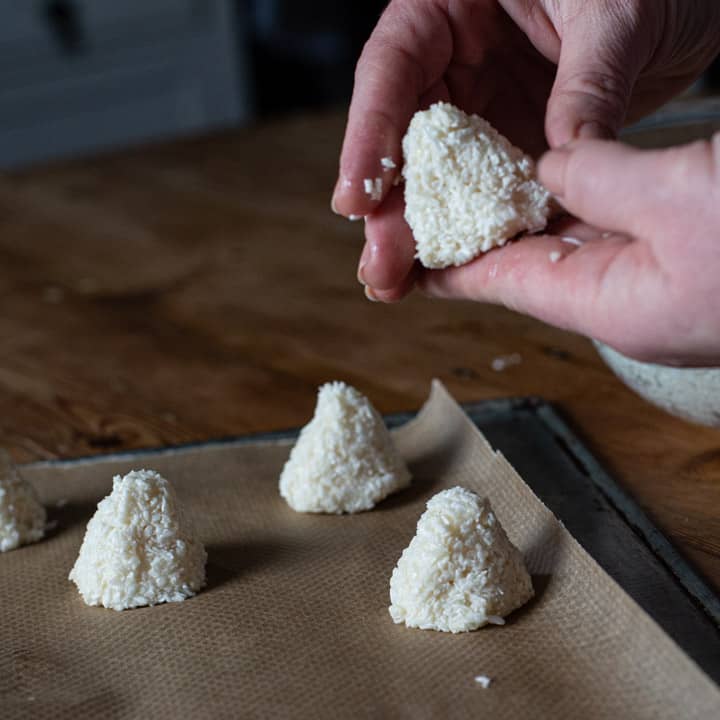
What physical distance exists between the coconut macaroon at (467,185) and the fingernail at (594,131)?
14 cm

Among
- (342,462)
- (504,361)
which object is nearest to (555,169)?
(342,462)

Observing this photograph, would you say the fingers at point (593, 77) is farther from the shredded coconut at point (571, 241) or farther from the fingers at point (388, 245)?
the fingers at point (388, 245)

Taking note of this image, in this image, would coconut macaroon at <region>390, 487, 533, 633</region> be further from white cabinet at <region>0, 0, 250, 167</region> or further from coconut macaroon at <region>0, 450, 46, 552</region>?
white cabinet at <region>0, 0, 250, 167</region>

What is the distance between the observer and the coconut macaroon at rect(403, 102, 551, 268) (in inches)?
41.8

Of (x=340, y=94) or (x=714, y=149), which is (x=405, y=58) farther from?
(x=340, y=94)

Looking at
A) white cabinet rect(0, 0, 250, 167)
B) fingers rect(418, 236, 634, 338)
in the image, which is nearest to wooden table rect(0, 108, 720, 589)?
fingers rect(418, 236, 634, 338)

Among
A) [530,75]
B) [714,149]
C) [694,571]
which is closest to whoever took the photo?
[714,149]

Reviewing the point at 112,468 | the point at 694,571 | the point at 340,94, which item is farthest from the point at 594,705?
the point at 340,94

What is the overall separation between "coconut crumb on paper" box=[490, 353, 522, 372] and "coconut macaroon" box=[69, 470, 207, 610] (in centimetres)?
56

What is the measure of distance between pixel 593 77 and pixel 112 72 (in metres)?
3.53

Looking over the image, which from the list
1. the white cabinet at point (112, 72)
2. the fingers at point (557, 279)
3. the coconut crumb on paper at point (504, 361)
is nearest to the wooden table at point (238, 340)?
the coconut crumb on paper at point (504, 361)

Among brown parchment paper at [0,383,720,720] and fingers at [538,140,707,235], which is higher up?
fingers at [538,140,707,235]

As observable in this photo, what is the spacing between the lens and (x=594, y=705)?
81cm

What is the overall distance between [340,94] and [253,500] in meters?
3.68
